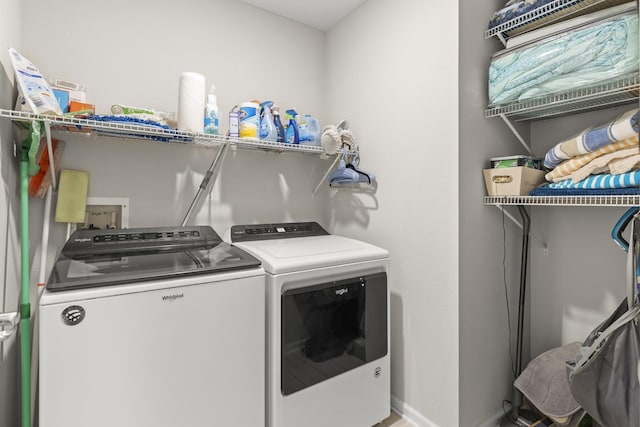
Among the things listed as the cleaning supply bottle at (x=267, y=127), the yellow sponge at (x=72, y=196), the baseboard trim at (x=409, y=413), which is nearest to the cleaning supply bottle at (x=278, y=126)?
the cleaning supply bottle at (x=267, y=127)

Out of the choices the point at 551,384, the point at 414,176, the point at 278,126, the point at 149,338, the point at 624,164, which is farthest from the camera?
the point at 278,126

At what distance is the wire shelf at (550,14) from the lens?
53.7 inches

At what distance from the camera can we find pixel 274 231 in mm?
2047

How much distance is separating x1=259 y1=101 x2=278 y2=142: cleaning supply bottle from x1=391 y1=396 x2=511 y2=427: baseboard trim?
1731mm

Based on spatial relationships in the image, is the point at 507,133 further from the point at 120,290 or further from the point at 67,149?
the point at 67,149

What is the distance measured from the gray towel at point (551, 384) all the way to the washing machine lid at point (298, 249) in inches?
36.8

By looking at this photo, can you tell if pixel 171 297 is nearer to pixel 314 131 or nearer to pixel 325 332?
pixel 325 332

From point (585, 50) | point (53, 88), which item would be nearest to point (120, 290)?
point (53, 88)

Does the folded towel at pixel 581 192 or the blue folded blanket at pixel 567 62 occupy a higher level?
the blue folded blanket at pixel 567 62

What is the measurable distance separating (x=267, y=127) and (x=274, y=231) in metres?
0.64

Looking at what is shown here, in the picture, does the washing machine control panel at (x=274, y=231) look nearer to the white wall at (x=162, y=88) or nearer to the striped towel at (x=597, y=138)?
the white wall at (x=162, y=88)

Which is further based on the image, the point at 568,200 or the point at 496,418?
the point at 496,418

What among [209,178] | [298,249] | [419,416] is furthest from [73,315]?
[419,416]

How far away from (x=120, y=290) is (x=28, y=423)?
634mm
